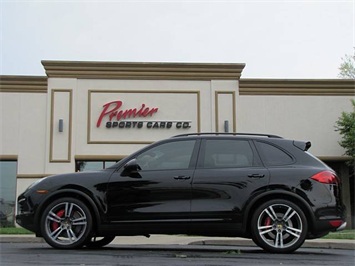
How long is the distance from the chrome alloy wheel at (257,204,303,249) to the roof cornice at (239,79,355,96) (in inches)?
545

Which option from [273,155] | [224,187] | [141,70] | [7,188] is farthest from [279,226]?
[7,188]

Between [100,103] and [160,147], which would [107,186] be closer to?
[160,147]

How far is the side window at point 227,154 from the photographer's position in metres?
7.18

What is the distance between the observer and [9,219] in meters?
19.8

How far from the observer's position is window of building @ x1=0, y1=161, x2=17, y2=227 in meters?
19.8

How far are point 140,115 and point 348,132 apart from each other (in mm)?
7842

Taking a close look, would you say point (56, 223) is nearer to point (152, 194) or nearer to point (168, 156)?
point (152, 194)

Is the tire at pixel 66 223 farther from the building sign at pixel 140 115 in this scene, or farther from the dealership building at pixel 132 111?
the building sign at pixel 140 115

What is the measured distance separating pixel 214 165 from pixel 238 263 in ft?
5.42

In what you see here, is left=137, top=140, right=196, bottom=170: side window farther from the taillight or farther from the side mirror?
the taillight

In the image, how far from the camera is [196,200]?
6.93 meters

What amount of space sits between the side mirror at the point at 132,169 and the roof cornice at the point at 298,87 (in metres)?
13.8

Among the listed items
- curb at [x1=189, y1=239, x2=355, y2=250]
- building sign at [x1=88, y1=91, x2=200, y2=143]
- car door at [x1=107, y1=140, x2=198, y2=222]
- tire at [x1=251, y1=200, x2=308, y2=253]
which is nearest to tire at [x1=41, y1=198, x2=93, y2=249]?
car door at [x1=107, y1=140, x2=198, y2=222]

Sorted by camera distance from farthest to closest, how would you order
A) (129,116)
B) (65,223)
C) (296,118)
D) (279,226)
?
(296,118) < (129,116) < (65,223) < (279,226)
